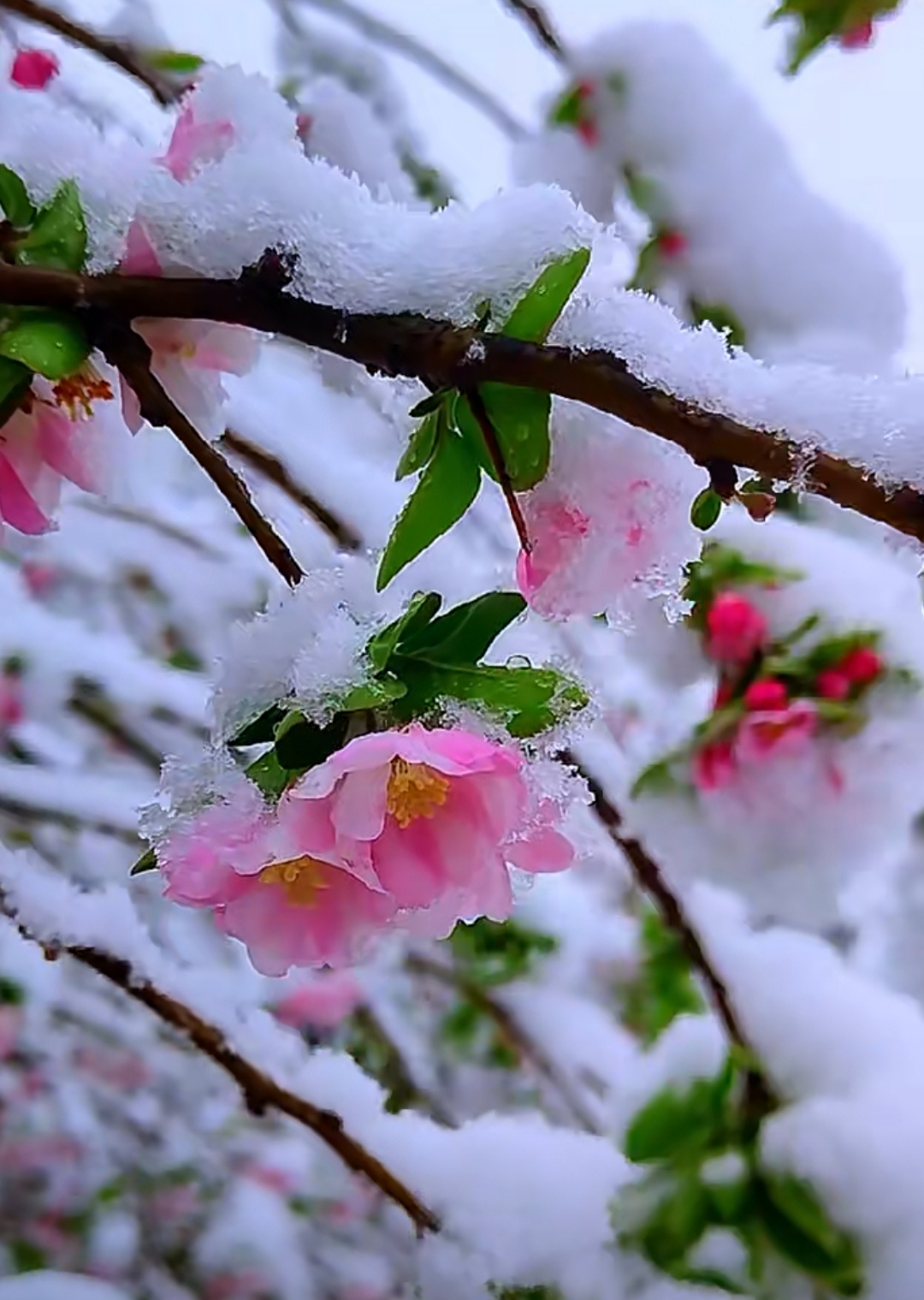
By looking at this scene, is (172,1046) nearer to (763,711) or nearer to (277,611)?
(763,711)

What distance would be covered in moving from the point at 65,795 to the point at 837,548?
70 cm

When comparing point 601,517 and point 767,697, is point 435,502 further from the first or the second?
point 767,697

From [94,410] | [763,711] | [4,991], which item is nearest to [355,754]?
[94,410]

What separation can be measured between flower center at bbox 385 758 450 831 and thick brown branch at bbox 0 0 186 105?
0.50 m

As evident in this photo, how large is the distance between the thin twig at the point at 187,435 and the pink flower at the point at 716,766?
50 cm

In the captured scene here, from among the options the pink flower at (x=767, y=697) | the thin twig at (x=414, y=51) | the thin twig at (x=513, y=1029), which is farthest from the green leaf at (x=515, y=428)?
the thin twig at (x=513, y=1029)

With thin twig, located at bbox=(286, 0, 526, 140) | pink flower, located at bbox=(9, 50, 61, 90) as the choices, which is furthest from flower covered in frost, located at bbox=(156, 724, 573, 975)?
thin twig, located at bbox=(286, 0, 526, 140)

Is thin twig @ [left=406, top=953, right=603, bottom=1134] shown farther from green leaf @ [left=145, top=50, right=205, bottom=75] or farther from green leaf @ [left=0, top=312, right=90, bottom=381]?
green leaf @ [left=0, top=312, right=90, bottom=381]

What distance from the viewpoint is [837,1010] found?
2.94ft

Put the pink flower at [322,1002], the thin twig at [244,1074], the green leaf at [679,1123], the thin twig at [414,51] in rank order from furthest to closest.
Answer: the pink flower at [322,1002], the thin twig at [414,51], the green leaf at [679,1123], the thin twig at [244,1074]

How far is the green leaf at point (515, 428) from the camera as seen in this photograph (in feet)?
1.24

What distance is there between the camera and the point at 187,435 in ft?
1.33

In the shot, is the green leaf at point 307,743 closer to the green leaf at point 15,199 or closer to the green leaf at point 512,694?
the green leaf at point 512,694

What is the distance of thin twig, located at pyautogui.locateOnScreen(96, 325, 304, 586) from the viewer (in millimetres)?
396
